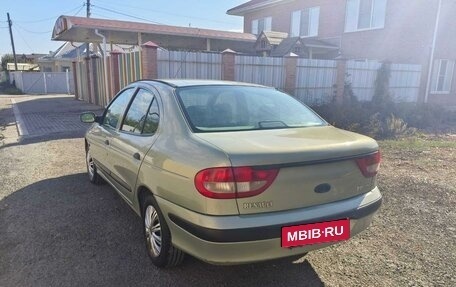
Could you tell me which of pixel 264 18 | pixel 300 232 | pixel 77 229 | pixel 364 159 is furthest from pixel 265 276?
pixel 264 18

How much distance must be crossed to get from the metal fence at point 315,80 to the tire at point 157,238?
10954mm

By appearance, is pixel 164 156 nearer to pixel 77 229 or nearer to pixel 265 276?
pixel 265 276

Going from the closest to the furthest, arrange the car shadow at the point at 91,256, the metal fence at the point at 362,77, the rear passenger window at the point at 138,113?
1. the car shadow at the point at 91,256
2. the rear passenger window at the point at 138,113
3. the metal fence at the point at 362,77

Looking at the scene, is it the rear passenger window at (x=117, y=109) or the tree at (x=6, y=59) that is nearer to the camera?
the rear passenger window at (x=117, y=109)

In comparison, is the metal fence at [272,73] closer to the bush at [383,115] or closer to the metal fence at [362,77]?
the metal fence at [362,77]

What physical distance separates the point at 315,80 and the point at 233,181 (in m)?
12.1

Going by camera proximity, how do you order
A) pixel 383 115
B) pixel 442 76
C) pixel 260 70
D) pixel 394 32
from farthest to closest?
pixel 442 76 < pixel 394 32 < pixel 383 115 < pixel 260 70

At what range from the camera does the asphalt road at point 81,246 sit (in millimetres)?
2807

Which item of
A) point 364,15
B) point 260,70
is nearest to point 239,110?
point 260,70

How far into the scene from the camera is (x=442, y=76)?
17.9 m

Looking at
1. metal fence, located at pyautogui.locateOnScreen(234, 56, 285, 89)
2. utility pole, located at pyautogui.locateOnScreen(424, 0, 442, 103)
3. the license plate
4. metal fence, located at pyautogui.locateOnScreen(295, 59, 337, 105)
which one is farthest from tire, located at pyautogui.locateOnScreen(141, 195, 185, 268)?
utility pole, located at pyautogui.locateOnScreen(424, 0, 442, 103)

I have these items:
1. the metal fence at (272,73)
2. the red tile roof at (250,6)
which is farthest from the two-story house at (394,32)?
the red tile roof at (250,6)

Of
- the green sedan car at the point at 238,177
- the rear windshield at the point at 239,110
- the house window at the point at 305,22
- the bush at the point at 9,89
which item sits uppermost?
the house window at the point at 305,22

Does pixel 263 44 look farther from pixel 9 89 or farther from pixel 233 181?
pixel 9 89
